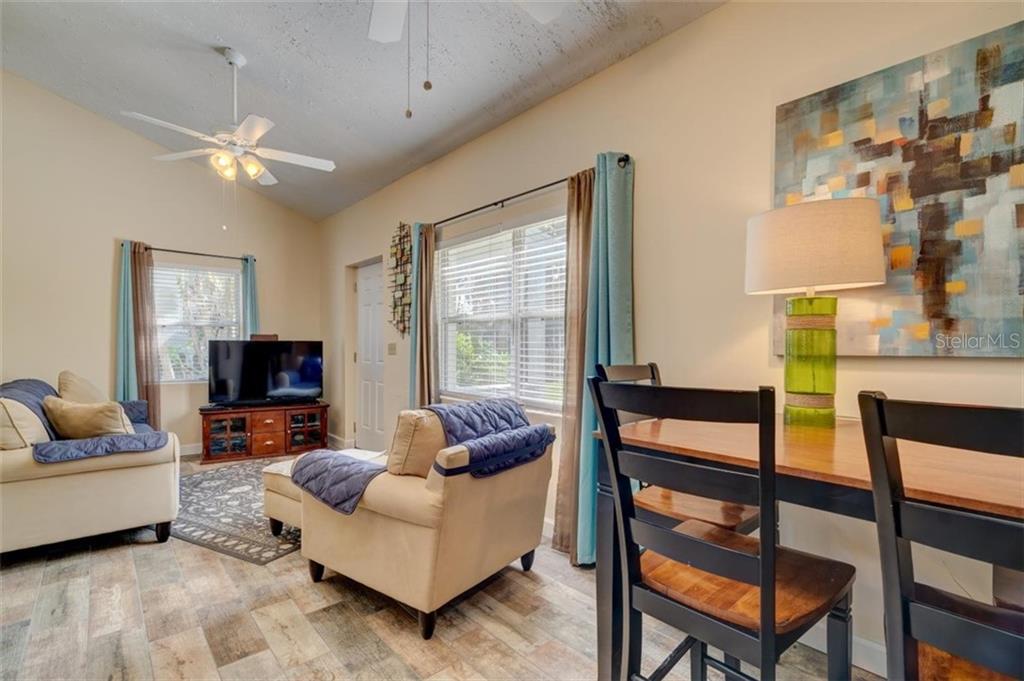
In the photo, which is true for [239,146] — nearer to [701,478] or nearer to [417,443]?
[417,443]

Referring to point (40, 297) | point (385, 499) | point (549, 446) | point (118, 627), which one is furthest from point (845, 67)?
point (40, 297)

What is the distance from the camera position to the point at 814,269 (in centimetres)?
144

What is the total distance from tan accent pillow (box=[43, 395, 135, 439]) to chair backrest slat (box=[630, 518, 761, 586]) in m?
3.18

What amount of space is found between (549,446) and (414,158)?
305cm

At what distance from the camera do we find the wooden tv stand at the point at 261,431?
474cm

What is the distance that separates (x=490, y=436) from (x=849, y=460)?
4.25 feet

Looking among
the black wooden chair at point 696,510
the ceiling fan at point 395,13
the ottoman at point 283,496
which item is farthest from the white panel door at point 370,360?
the black wooden chair at point 696,510

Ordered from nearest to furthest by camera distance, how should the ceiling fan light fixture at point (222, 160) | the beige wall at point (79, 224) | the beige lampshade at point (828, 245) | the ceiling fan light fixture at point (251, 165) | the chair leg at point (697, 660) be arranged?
the chair leg at point (697, 660)
the beige lampshade at point (828, 245)
the ceiling fan light fixture at point (222, 160)
the ceiling fan light fixture at point (251, 165)
the beige wall at point (79, 224)

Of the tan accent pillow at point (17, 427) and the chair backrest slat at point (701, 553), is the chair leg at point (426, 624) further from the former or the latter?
the tan accent pillow at point (17, 427)

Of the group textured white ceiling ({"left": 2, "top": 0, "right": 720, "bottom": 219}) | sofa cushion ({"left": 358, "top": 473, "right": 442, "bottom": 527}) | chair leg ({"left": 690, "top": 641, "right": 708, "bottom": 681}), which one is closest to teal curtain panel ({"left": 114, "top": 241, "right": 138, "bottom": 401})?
textured white ceiling ({"left": 2, "top": 0, "right": 720, "bottom": 219})

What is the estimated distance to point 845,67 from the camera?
5.88ft

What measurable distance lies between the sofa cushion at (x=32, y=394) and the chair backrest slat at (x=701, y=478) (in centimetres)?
341

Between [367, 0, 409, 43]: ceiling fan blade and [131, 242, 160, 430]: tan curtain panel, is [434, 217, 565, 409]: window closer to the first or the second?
[367, 0, 409, 43]: ceiling fan blade

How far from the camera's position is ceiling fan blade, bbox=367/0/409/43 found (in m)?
1.75
